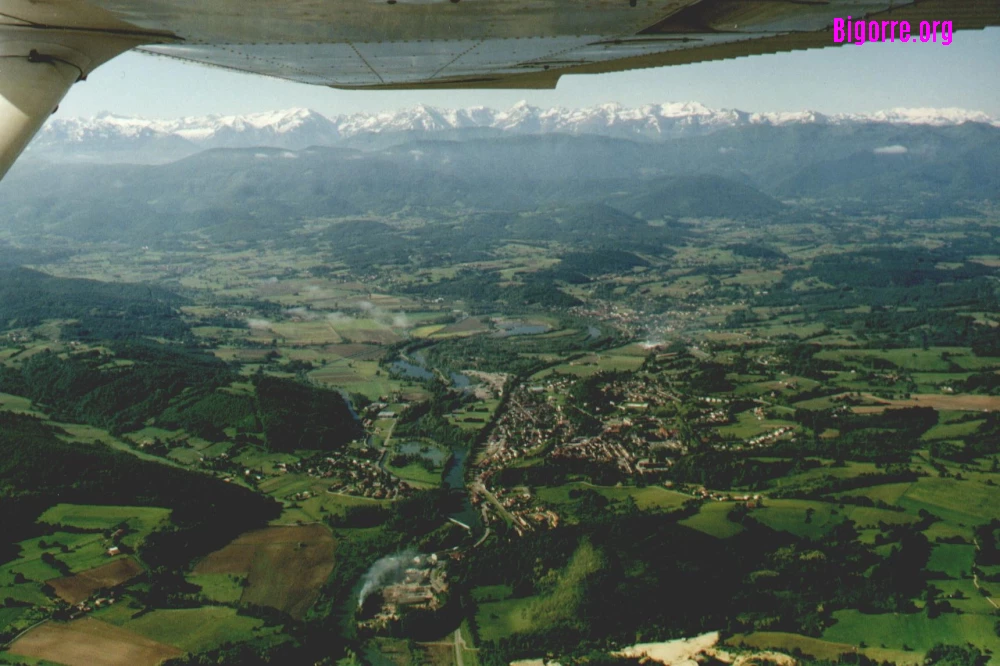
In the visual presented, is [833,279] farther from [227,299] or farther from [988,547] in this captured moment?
[227,299]

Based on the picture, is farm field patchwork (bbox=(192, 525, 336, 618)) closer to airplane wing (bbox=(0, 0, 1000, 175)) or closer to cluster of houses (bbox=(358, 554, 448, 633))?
cluster of houses (bbox=(358, 554, 448, 633))

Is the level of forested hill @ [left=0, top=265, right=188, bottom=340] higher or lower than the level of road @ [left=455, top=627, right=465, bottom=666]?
higher

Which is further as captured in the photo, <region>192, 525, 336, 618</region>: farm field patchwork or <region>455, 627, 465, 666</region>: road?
<region>192, 525, 336, 618</region>: farm field patchwork

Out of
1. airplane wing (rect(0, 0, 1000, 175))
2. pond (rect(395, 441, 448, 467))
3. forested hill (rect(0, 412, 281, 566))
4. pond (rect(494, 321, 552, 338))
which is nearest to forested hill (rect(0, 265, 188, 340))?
pond (rect(494, 321, 552, 338))

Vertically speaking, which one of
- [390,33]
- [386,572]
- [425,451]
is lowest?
[386,572]

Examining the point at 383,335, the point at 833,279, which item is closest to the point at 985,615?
the point at 383,335

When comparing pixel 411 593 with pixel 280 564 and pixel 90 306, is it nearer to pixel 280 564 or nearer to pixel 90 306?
pixel 280 564

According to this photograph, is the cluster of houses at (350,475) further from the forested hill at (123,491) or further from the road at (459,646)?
the road at (459,646)

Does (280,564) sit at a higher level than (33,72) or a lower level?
lower

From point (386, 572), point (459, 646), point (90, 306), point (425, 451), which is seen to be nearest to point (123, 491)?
point (425, 451)
